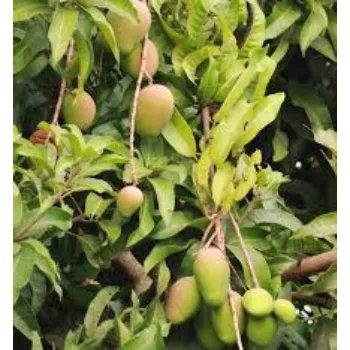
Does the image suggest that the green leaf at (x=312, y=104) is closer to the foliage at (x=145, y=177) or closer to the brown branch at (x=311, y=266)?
the foliage at (x=145, y=177)

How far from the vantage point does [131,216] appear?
3.81ft

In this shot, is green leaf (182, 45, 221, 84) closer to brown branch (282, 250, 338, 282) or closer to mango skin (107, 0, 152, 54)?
mango skin (107, 0, 152, 54)

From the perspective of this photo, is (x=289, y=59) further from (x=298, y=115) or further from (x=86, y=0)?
(x=86, y=0)

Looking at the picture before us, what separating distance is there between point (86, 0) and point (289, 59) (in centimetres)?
53

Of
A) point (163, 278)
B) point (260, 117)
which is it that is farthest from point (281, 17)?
point (163, 278)

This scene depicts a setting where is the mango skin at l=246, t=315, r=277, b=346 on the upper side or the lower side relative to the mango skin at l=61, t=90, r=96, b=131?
lower

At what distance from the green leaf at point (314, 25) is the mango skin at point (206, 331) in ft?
1.51

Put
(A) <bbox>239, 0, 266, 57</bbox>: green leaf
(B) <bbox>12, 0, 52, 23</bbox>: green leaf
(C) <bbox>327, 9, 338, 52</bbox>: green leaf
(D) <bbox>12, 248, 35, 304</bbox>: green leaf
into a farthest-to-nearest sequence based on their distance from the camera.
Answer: (C) <bbox>327, 9, 338, 52</bbox>: green leaf → (A) <bbox>239, 0, 266, 57</bbox>: green leaf → (B) <bbox>12, 0, 52, 23</bbox>: green leaf → (D) <bbox>12, 248, 35, 304</bbox>: green leaf

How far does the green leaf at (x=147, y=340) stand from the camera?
3.30 feet

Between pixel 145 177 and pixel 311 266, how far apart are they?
0.25m

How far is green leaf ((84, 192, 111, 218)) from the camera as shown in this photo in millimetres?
1094

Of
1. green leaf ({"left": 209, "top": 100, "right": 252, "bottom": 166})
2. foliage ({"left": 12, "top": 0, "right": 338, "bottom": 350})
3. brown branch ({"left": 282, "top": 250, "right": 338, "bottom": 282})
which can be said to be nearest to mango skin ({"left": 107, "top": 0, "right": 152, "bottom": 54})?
foliage ({"left": 12, "top": 0, "right": 338, "bottom": 350})

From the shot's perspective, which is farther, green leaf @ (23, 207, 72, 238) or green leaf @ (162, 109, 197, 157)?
green leaf @ (162, 109, 197, 157)
